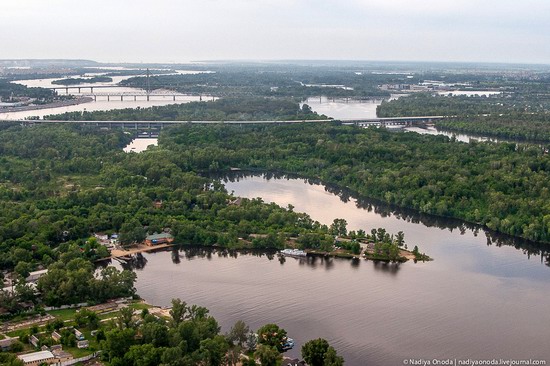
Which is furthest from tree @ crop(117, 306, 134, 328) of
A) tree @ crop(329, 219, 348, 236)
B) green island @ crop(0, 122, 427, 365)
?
tree @ crop(329, 219, 348, 236)

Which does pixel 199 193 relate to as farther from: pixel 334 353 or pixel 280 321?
pixel 334 353

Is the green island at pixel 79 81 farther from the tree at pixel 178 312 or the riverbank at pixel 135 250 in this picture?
the tree at pixel 178 312

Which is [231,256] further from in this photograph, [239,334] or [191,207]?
[239,334]

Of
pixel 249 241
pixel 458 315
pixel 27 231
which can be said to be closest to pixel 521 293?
pixel 458 315

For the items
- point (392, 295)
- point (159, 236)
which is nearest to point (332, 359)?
point (392, 295)

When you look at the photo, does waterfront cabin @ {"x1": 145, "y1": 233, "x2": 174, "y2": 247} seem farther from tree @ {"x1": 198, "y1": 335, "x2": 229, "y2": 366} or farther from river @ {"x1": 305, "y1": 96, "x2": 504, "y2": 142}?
river @ {"x1": 305, "y1": 96, "x2": 504, "y2": 142}

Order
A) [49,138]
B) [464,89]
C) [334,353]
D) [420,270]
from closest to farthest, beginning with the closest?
[334,353], [420,270], [49,138], [464,89]
